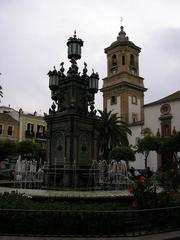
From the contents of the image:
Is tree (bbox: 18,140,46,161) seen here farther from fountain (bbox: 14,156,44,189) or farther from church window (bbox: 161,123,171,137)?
church window (bbox: 161,123,171,137)

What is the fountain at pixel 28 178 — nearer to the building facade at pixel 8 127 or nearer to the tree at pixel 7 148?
the tree at pixel 7 148

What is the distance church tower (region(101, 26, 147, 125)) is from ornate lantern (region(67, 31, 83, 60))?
3839 cm

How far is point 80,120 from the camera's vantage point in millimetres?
15734

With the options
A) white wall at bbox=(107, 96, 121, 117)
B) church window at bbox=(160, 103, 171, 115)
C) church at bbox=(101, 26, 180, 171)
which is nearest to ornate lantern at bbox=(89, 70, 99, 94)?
church at bbox=(101, 26, 180, 171)

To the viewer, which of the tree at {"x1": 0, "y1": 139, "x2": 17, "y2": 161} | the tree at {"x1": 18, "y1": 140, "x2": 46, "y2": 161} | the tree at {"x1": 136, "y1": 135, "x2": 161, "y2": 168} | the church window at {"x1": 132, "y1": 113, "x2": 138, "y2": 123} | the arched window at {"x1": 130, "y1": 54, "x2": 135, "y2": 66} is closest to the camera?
the tree at {"x1": 0, "y1": 139, "x2": 17, "y2": 161}

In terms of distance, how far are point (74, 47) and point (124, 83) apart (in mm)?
39768

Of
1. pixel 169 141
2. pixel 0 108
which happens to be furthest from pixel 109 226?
pixel 0 108

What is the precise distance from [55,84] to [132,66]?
44.3m

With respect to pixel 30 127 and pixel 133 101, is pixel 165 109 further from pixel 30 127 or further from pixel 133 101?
pixel 30 127

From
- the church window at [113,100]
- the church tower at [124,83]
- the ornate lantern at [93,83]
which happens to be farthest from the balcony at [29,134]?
the ornate lantern at [93,83]

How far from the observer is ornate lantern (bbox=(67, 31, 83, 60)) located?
16.9 m

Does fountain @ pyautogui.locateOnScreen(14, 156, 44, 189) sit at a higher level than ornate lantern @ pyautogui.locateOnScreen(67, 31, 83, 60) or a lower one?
lower

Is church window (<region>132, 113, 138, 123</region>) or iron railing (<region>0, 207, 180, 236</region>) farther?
church window (<region>132, 113, 138, 123</region>)

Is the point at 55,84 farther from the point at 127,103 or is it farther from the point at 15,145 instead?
the point at 127,103
